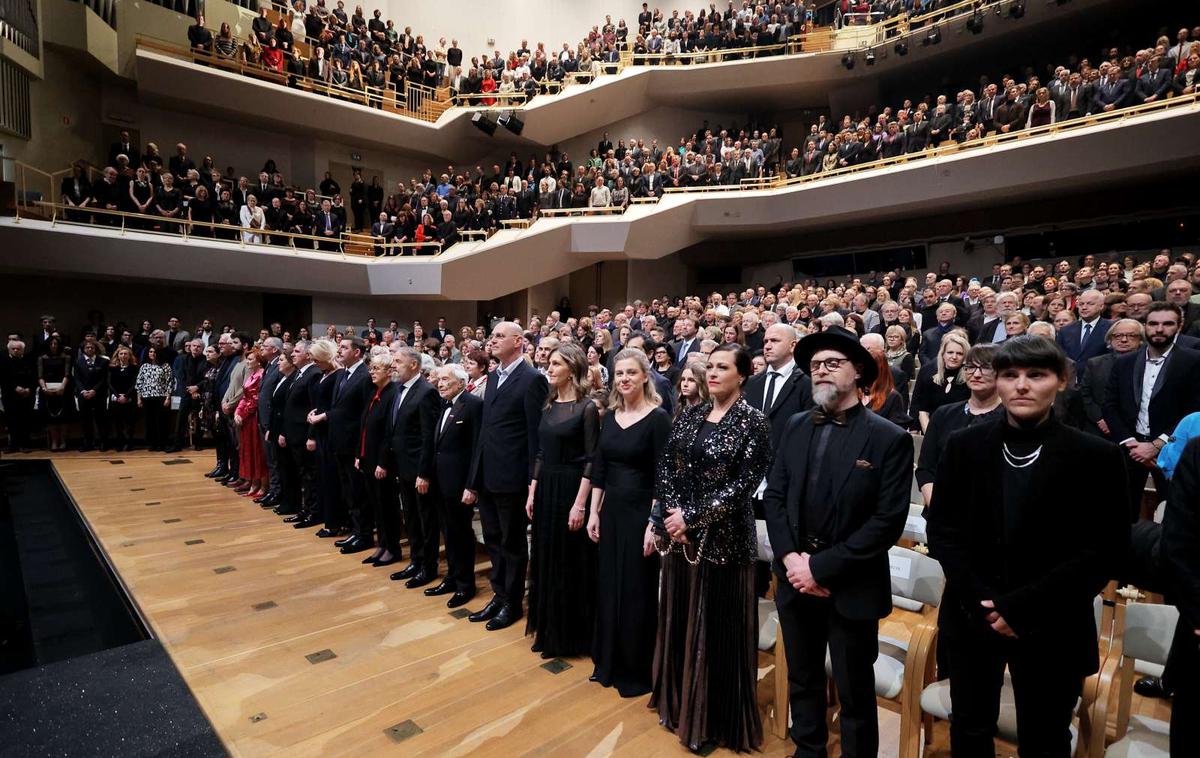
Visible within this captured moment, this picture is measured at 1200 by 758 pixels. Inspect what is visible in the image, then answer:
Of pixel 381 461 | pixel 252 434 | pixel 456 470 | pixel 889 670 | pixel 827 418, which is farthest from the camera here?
pixel 252 434

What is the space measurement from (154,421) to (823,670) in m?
9.55

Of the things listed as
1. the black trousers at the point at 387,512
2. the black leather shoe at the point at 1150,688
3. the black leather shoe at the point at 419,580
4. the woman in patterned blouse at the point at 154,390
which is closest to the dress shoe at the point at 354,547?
the black trousers at the point at 387,512

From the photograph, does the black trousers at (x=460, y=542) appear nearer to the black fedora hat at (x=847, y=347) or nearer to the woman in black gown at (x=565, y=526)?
the woman in black gown at (x=565, y=526)

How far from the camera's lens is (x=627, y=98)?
1598 cm

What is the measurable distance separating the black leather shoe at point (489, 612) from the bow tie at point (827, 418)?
220 centimetres

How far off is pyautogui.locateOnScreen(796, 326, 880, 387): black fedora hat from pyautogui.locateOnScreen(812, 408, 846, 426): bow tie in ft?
0.43

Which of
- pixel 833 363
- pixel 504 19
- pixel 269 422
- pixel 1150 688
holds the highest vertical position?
pixel 504 19

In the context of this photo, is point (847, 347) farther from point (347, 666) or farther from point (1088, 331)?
point (1088, 331)

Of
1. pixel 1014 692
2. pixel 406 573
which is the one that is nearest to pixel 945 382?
pixel 1014 692

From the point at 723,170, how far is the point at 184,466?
11.7m

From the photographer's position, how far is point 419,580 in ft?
13.2

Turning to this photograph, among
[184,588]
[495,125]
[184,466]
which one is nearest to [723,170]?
[495,125]

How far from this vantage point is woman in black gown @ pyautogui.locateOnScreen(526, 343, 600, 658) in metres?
3.07

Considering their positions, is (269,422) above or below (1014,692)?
above
